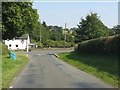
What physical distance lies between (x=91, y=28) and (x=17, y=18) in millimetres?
32709

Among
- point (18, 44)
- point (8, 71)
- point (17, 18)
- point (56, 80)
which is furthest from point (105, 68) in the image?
point (18, 44)

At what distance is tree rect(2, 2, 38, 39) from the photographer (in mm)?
46094

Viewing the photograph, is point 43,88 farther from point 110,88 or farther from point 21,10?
point 21,10

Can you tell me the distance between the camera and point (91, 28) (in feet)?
253

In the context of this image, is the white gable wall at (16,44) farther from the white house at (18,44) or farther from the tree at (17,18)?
the tree at (17,18)

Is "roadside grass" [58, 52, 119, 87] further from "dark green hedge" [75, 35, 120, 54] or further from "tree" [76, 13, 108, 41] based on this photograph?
"tree" [76, 13, 108, 41]

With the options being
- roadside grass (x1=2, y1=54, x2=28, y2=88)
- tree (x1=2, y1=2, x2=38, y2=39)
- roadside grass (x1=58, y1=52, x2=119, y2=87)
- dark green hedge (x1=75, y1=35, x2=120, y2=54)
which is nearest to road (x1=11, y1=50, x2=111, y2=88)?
roadside grass (x1=2, y1=54, x2=28, y2=88)

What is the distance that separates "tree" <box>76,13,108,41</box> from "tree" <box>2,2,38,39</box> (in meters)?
23.4

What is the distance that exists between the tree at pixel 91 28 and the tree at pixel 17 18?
921 inches

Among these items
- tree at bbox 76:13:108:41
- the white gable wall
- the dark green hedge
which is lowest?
the white gable wall

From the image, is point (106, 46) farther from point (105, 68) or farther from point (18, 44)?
point (18, 44)

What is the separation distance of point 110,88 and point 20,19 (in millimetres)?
33647

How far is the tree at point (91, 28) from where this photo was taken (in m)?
74.9

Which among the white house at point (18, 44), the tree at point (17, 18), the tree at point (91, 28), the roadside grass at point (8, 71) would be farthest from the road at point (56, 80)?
the white house at point (18, 44)
